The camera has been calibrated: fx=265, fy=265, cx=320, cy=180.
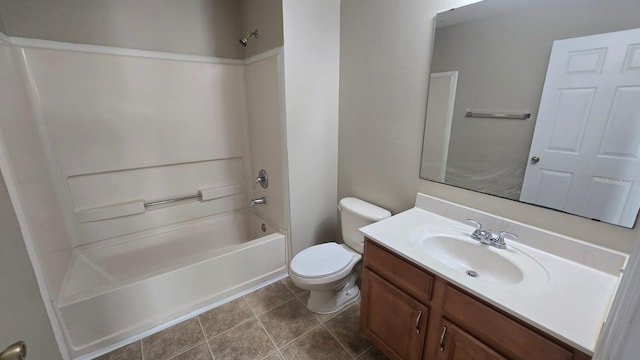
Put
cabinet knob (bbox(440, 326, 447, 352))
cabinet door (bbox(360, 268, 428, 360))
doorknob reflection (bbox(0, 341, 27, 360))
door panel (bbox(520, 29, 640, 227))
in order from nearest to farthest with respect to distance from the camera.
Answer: doorknob reflection (bbox(0, 341, 27, 360)) → door panel (bbox(520, 29, 640, 227)) → cabinet knob (bbox(440, 326, 447, 352)) → cabinet door (bbox(360, 268, 428, 360))

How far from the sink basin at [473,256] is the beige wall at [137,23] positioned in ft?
7.31

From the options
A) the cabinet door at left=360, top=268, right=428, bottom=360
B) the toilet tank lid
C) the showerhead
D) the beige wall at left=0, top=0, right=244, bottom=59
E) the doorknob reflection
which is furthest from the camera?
the showerhead

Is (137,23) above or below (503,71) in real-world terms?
above

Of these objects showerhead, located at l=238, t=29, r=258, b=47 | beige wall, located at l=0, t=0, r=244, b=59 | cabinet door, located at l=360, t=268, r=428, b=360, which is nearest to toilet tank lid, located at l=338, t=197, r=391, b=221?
cabinet door, located at l=360, t=268, r=428, b=360

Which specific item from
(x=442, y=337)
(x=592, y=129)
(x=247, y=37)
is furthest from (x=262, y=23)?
(x=442, y=337)

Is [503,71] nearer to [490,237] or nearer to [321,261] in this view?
[490,237]

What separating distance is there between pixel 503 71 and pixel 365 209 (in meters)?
1.11

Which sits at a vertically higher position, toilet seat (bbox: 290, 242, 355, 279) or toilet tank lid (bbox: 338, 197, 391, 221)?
toilet tank lid (bbox: 338, 197, 391, 221)

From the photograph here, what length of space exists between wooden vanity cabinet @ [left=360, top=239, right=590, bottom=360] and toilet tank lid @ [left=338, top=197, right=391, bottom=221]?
0.42 meters

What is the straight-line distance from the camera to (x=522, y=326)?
0.87 metres

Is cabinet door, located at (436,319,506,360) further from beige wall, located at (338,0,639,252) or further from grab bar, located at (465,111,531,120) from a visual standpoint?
grab bar, located at (465,111,531,120)

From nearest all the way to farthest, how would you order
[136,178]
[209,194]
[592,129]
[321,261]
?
[592,129] → [321,261] → [136,178] → [209,194]

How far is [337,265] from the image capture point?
176cm

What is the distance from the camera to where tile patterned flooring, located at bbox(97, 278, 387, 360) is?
157 cm
